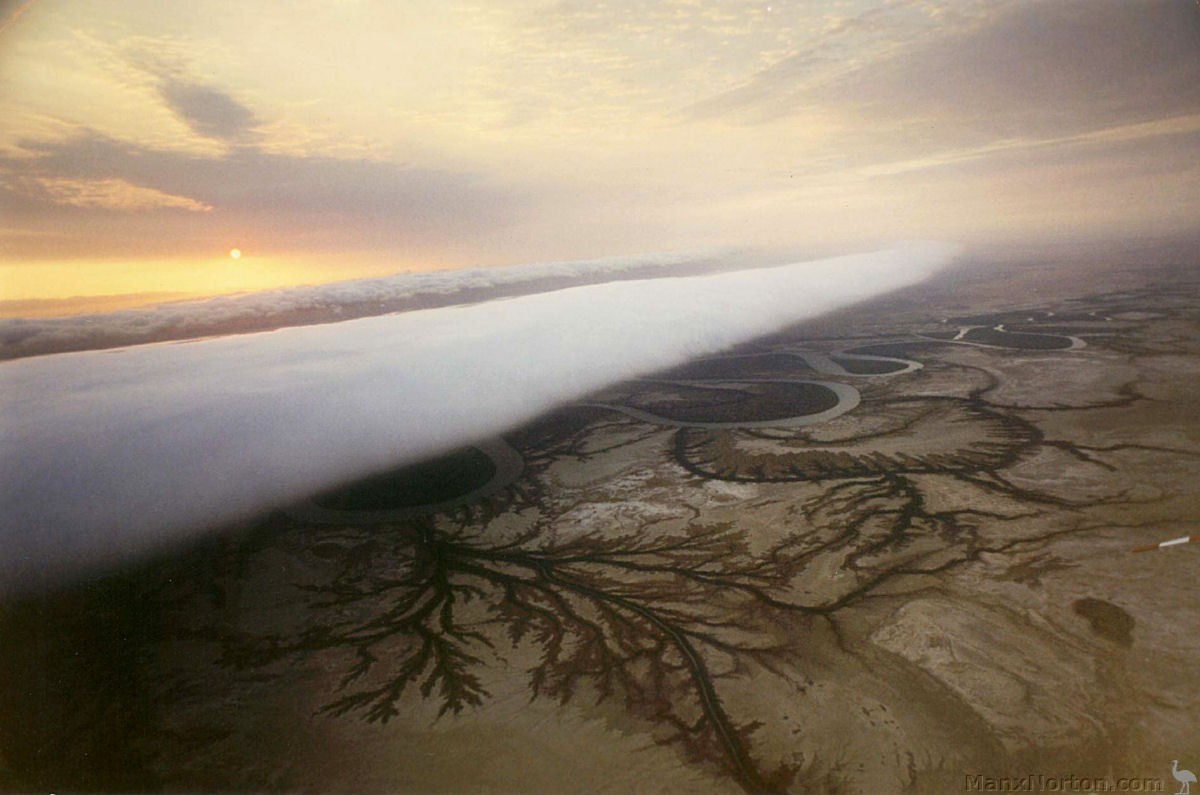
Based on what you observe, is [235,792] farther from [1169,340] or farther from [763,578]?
[1169,340]

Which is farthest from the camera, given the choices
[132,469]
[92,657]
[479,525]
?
[132,469]

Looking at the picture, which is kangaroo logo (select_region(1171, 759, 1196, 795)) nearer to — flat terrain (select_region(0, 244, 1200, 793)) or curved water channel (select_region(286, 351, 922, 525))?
flat terrain (select_region(0, 244, 1200, 793))

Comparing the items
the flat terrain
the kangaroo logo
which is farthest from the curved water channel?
the kangaroo logo

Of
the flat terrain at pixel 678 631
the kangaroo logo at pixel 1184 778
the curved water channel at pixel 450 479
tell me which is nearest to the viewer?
the kangaroo logo at pixel 1184 778

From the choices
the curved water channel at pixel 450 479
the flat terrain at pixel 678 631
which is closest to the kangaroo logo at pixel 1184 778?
the flat terrain at pixel 678 631

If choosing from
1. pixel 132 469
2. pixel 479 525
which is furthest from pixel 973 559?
pixel 132 469

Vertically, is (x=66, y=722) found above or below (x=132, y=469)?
below

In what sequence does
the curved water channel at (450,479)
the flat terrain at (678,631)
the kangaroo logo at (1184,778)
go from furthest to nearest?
the curved water channel at (450,479), the flat terrain at (678,631), the kangaroo logo at (1184,778)

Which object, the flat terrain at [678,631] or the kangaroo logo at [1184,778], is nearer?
the kangaroo logo at [1184,778]

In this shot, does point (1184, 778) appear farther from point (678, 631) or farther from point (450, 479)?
point (450, 479)

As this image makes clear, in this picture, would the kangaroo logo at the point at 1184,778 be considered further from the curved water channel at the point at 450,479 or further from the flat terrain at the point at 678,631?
the curved water channel at the point at 450,479
